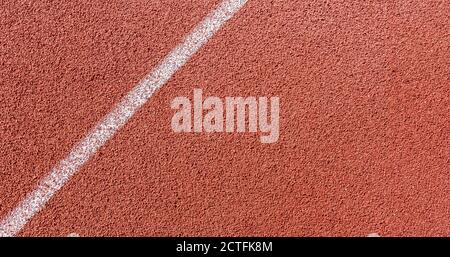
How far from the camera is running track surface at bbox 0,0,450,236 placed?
2.52 metres

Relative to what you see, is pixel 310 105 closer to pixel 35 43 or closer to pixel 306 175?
pixel 306 175

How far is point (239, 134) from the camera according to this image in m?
2.54

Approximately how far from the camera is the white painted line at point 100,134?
98.8 inches

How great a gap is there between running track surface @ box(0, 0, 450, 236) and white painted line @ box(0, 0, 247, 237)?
0.10 feet

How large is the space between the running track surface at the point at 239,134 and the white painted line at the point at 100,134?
0.03m

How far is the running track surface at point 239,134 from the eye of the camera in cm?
252

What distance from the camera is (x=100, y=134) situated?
252cm

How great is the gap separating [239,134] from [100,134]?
70 cm

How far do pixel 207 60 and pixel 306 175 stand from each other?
0.77 metres

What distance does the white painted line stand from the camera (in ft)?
8.23
